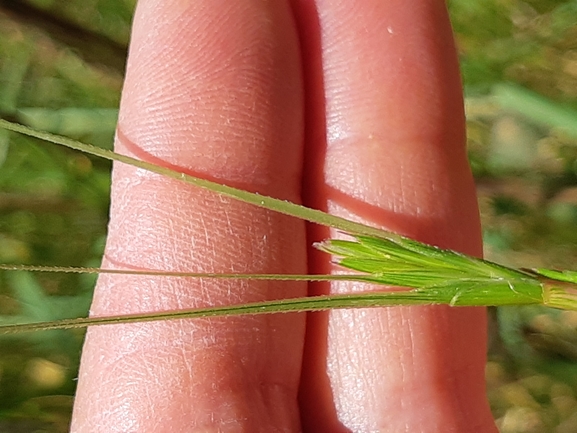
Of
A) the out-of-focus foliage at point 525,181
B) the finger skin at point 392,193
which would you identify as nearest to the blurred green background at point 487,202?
the out-of-focus foliage at point 525,181

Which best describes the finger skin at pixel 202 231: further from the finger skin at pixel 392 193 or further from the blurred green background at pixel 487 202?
the blurred green background at pixel 487 202

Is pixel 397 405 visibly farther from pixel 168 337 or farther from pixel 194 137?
pixel 194 137

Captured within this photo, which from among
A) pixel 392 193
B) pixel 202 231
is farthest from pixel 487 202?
pixel 202 231

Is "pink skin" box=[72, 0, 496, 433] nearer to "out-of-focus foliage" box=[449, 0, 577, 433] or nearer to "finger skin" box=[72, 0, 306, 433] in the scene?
"finger skin" box=[72, 0, 306, 433]

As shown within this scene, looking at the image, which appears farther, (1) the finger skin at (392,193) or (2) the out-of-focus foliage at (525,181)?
(2) the out-of-focus foliage at (525,181)

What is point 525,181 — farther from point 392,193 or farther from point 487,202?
point 392,193

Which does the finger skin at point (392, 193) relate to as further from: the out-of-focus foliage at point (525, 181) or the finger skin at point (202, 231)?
the out-of-focus foliage at point (525, 181)
